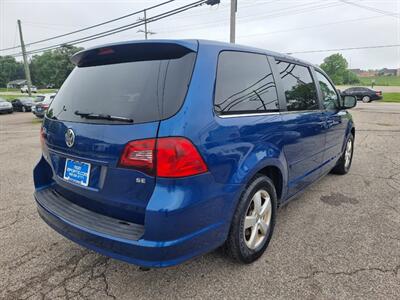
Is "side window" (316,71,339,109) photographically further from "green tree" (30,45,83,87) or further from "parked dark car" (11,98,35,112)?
"green tree" (30,45,83,87)

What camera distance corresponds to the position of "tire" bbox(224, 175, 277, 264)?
2250mm

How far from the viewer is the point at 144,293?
2.17 metres

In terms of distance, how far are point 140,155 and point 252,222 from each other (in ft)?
3.95

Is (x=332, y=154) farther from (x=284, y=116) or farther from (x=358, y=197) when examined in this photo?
(x=284, y=116)

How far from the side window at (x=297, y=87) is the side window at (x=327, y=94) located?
1.08 feet

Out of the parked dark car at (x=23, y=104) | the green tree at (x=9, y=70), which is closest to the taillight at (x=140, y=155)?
the parked dark car at (x=23, y=104)

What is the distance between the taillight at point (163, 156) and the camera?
1738mm

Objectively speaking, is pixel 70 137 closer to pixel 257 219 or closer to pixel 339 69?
pixel 257 219

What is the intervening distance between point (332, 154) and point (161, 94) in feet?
10.3

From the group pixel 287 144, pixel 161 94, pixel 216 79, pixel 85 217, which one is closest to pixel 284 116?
pixel 287 144

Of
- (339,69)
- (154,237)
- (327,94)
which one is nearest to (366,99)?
(327,94)

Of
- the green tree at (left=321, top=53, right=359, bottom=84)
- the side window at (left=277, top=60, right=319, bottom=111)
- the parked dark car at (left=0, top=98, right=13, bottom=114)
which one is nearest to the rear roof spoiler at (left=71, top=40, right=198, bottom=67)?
the side window at (left=277, top=60, right=319, bottom=111)

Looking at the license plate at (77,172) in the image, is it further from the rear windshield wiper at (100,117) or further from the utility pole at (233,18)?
the utility pole at (233,18)

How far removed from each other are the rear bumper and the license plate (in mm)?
259
